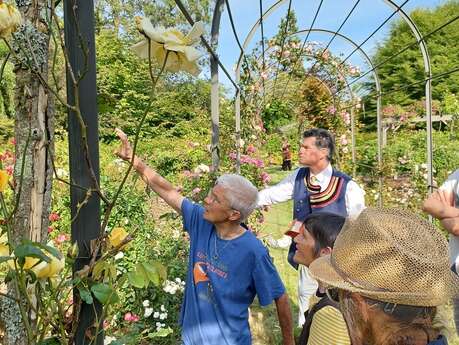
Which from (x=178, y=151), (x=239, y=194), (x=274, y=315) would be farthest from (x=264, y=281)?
(x=178, y=151)

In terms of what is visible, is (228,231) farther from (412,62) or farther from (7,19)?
(412,62)

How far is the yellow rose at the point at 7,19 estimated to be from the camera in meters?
0.56

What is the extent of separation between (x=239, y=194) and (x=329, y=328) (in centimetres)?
75

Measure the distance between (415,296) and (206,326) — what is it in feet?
3.56

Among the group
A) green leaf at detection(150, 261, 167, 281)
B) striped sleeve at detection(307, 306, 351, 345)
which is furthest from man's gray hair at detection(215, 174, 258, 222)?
green leaf at detection(150, 261, 167, 281)

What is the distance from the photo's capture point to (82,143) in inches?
29.6

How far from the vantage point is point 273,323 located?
3.25 metres

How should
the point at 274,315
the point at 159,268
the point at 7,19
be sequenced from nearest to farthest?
the point at 7,19
the point at 159,268
the point at 274,315

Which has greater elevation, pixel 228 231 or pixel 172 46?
pixel 172 46

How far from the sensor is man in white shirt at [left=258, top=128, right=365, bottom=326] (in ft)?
8.68

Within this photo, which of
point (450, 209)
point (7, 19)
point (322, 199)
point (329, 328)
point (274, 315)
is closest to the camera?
point (7, 19)

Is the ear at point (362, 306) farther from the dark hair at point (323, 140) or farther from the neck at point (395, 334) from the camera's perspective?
the dark hair at point (323, 140)

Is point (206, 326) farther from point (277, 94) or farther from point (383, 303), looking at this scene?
point (277, 94)

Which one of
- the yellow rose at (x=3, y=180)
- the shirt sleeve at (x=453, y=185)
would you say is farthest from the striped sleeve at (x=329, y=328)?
the shirt sleeve at (x=453, y=185)
